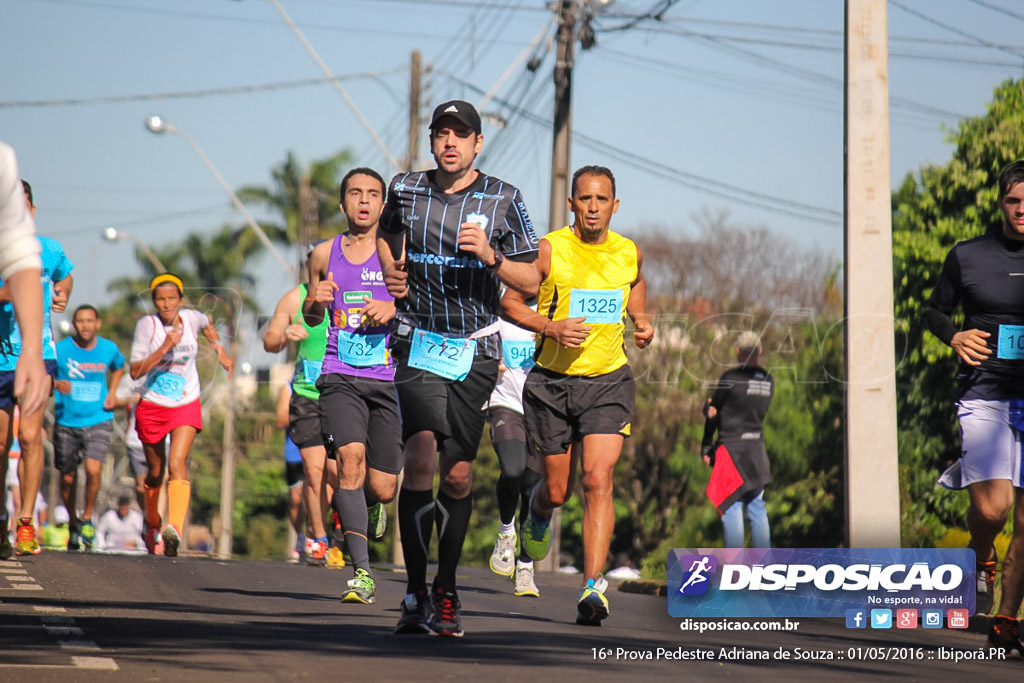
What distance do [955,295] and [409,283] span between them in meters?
2.98

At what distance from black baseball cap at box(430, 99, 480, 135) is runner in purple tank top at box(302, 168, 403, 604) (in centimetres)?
100

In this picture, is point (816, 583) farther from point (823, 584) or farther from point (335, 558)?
point (335, 558)

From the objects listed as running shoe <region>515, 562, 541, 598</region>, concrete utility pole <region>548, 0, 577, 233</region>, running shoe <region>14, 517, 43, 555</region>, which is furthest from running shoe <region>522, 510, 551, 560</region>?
concrete utility pole <region>548, 0, 577, 233</region>

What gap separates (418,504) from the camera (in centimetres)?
665

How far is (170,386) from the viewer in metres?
11.6

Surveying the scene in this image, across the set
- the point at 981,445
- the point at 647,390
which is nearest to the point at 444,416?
the point at 981,445

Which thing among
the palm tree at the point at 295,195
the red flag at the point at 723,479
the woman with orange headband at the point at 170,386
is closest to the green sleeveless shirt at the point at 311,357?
the woman with orange headband at the point at 170,386

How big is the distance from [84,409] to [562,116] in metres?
9.10

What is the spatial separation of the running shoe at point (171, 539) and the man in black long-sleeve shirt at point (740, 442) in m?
4.51

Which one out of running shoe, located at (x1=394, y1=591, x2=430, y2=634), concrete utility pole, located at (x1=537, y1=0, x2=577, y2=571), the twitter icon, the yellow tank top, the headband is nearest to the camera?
running shoe, located at (x1=394, y1=591, x2=430, y2=634)

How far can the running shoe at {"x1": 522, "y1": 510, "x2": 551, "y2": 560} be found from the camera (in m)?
A: 8.68

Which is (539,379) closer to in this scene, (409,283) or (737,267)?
(409,283)

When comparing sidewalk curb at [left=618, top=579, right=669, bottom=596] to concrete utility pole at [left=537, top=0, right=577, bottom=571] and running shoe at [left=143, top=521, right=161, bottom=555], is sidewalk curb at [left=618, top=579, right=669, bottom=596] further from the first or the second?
concrete utility pole at [left=537, top=0, right=577, bottom=571]

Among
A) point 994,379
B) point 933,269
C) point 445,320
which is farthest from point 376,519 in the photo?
point 933,269
